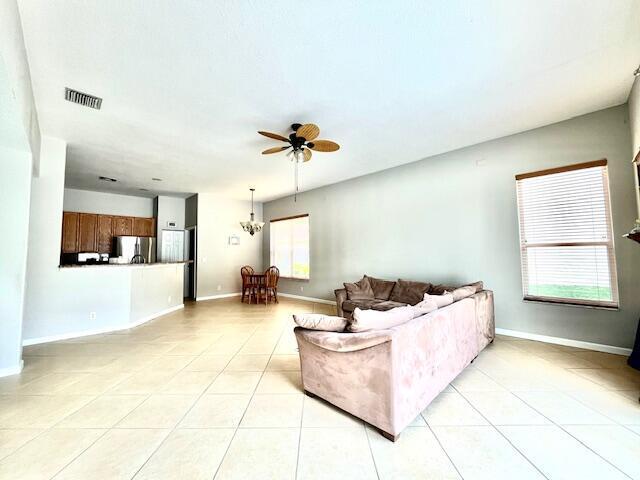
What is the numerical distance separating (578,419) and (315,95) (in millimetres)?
3571

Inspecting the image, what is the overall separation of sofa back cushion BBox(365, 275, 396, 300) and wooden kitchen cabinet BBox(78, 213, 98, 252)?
23.2 feet

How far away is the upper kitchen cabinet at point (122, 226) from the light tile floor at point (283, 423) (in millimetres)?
4708

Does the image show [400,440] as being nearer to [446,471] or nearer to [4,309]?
[446,471]

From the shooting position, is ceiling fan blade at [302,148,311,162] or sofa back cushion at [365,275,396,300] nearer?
ceiling fan blade at [302,148,311,162]

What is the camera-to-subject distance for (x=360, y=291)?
4906mm

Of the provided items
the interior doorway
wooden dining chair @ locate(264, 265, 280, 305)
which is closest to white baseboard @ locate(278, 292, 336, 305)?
wooden dining chair @ locate(264, 265, 280, 305)

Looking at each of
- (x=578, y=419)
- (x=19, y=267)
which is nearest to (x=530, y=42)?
(x=578, y=419)

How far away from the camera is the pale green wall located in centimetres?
311

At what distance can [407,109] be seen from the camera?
3.14m

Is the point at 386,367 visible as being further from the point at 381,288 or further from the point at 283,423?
the point at 381,288

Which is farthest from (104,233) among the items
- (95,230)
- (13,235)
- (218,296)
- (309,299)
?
(309,299)

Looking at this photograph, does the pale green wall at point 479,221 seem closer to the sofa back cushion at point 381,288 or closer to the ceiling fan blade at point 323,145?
the sofa back cushion at point 381,288

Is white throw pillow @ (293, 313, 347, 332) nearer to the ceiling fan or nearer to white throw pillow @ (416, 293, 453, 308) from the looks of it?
white throw pillow @ (416, 293, 453, 308)

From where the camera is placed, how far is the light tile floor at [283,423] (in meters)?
1.52
